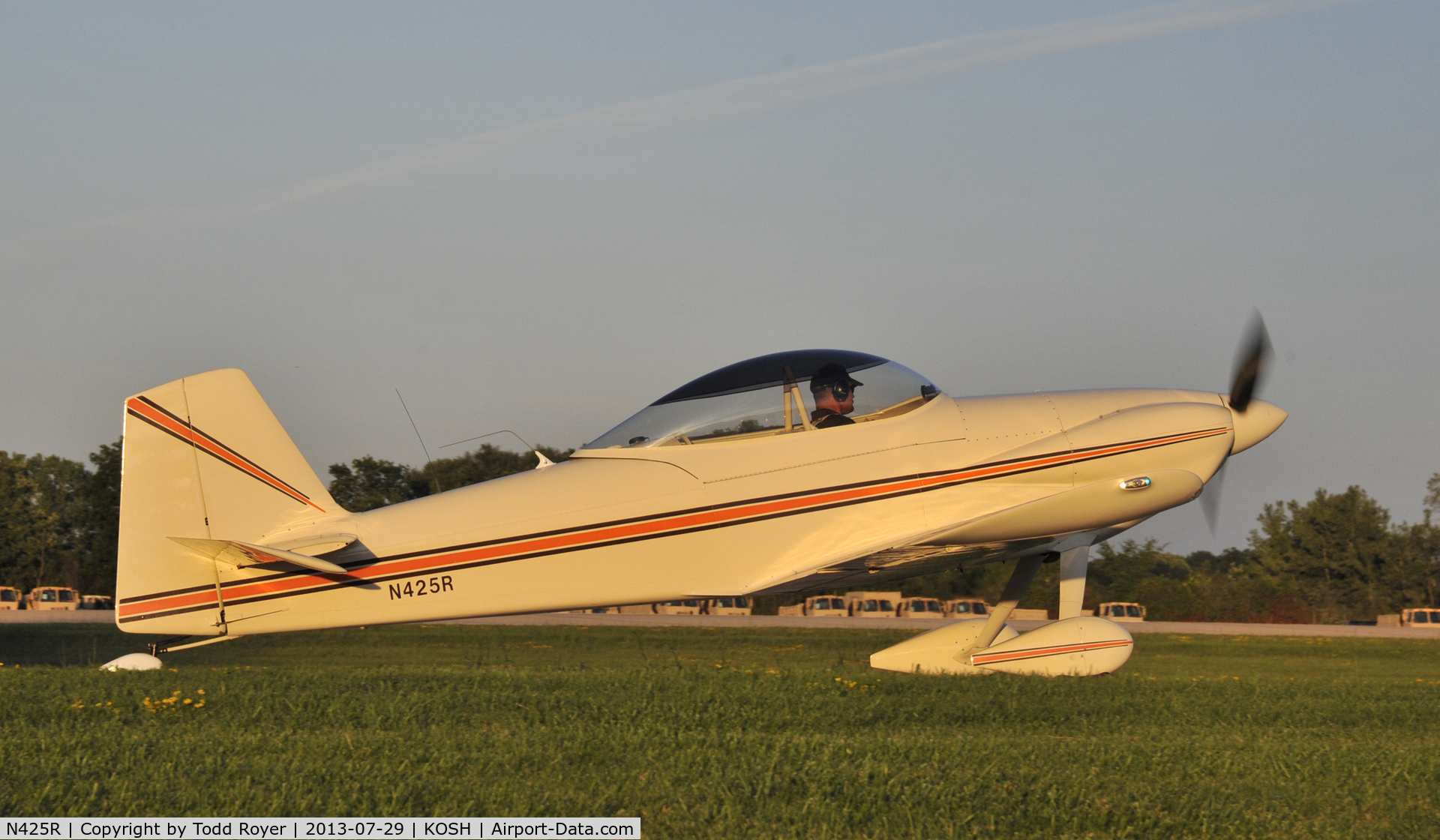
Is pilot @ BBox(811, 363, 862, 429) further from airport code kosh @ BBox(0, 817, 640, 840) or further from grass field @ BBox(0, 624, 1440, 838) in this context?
airport code kosh @ BBox(0, 817, 640, 840)

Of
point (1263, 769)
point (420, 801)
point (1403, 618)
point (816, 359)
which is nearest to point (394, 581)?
point (816, 359)

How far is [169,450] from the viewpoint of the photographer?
9180mm

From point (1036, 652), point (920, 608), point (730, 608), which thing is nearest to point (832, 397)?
point (1036, 652)

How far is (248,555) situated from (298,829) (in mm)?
5263

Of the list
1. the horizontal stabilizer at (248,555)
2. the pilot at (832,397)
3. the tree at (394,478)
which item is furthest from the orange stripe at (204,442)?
the tree at (394,478)

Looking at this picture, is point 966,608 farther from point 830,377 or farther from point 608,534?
point 608,534

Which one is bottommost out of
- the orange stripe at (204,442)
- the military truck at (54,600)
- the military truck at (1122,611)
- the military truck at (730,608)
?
the military truck at (1122,611)

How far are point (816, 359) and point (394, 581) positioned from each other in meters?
4.00

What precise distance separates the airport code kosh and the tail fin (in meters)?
4.90

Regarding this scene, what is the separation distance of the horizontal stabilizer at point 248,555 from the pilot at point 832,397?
4.21m

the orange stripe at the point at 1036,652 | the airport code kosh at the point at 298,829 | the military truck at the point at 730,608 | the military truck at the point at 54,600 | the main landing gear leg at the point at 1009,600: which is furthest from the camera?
the military truck at the point at 54,600

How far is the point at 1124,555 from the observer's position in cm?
4081

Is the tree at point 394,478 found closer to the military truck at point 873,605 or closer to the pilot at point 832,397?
the military truck at point 873,605

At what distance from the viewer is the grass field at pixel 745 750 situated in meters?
4.87
